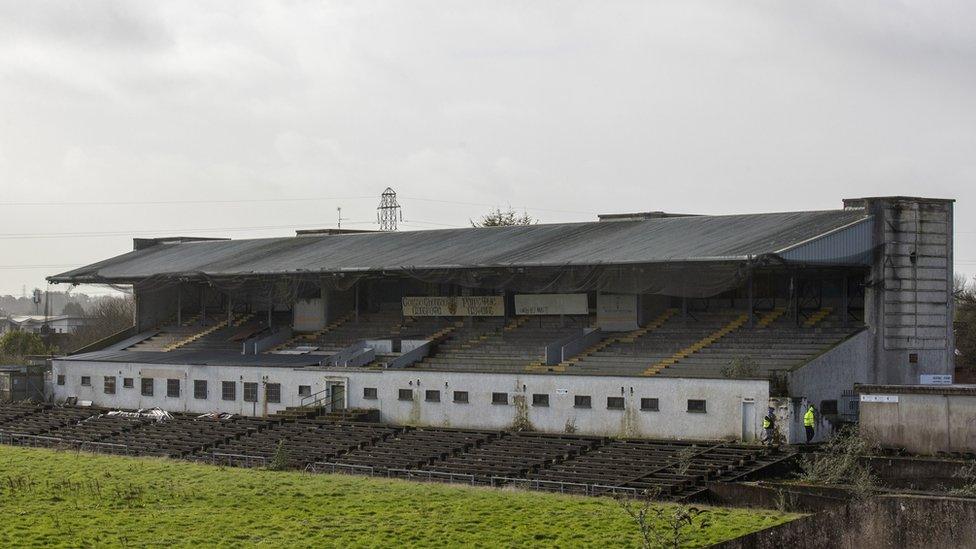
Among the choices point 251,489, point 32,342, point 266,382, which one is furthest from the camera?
point 32,342

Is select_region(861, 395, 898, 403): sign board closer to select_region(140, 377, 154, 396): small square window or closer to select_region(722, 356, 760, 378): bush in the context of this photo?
select_region(722, 356, 760, 378): bush

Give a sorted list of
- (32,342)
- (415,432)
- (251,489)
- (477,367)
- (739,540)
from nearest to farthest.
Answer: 1. (739,540)
2. (251,489)
3. (415,432)
4. (477,367)
5. (32,342)

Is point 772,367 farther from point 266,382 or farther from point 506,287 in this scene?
point 266,382

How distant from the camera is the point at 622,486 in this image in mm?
42531

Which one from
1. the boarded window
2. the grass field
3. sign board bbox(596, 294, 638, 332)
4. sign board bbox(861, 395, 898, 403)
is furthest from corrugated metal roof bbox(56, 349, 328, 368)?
sign board bbox(861, 395, 898, 403)

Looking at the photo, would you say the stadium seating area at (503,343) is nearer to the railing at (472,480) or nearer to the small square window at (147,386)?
the railing at (472,480)

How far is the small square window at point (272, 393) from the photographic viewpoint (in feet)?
209

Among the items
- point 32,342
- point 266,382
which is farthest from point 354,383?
point 32,342

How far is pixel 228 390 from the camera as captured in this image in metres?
65.6

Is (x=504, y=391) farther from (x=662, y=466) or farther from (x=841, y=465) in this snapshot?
(x=841, y=465)

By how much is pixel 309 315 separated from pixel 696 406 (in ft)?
91.8

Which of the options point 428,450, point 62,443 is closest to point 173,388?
point 62,443

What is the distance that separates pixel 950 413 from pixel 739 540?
1637 centimetres

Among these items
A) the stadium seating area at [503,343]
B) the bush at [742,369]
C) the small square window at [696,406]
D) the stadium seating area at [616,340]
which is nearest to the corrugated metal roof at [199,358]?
the stadium seating area at [616,340]
